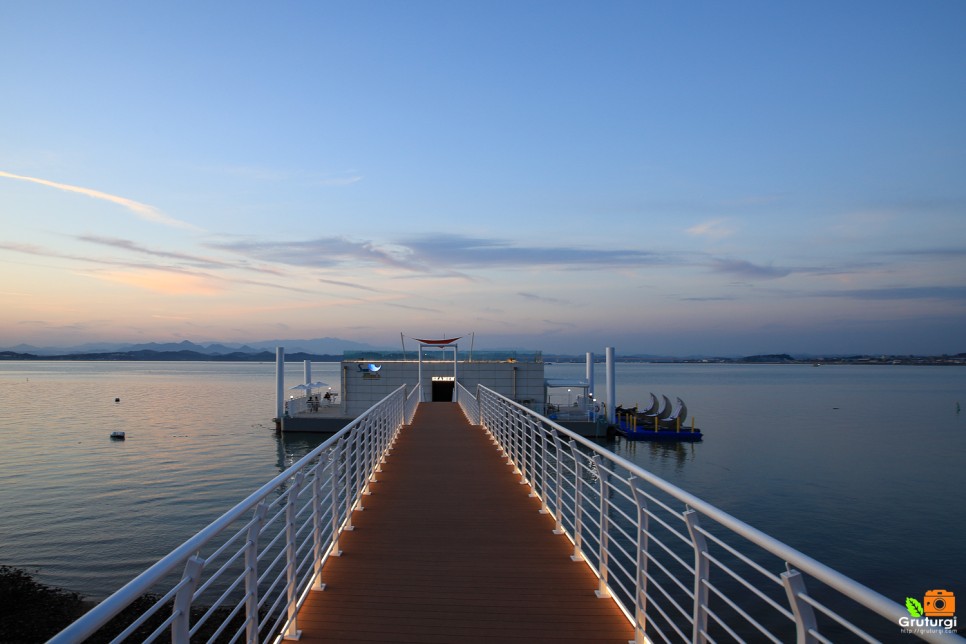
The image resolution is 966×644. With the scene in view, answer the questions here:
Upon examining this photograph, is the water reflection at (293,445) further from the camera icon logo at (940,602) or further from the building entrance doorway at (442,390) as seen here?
the camera icon logo at (940,602)

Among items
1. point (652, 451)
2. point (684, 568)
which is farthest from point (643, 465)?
point (684, 568)

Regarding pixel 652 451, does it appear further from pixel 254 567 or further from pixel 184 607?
pixel 184 607

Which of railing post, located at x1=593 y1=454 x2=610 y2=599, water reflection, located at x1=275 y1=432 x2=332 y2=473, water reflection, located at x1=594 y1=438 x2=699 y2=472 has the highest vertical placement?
railing post, located at x1=593 y1=454 x2=610 y2=599

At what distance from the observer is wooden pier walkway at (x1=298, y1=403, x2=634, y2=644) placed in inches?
141

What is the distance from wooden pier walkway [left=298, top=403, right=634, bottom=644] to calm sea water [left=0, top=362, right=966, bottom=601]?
7.58 m

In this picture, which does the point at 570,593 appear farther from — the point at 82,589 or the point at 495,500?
the point at 82,589

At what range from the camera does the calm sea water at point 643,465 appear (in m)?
13.2

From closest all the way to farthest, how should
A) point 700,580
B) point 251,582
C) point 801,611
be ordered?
1. point 801,611
2. point 700,580
3. point 251,582

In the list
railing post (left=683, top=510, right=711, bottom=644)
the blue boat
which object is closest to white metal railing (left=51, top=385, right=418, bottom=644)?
railing post (left=683, top=510, right=711, bottom=644)

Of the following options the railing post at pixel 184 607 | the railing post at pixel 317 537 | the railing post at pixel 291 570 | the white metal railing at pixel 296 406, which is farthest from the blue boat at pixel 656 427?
the railing post at pixel 184 607

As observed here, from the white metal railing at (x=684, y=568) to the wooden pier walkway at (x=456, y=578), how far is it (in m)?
0.25

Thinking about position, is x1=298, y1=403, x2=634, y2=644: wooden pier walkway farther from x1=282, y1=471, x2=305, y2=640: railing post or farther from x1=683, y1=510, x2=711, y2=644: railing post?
x1=683, y1=510, x2=711, y2=644: railing post

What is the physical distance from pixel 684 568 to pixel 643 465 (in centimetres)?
1382

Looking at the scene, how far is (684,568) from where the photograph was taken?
11.9 m
